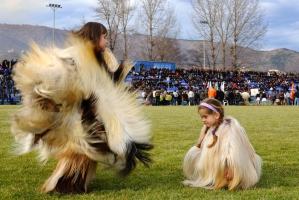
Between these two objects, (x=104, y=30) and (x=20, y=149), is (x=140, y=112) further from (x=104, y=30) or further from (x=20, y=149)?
(x=20, y=149)

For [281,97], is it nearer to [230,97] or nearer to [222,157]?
[230,97]

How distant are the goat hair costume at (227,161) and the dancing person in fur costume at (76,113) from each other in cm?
96

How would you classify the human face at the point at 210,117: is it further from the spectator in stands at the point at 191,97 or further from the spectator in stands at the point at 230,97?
the spectator in stands at the point at 230,97

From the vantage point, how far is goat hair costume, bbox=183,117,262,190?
4734mm

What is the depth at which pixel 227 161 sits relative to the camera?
477 cm

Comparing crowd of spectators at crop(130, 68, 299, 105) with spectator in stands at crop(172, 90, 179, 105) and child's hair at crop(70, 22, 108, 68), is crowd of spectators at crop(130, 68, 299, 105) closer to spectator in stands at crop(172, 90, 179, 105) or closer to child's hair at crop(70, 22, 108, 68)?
spectator in stands at crop(172, 90, 179, 105)

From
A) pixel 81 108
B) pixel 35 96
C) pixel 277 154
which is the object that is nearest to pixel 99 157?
pixel 81 108

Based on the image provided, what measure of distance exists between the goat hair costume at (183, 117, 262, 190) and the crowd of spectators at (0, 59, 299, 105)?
30705 millimetres

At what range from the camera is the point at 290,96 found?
44.2 m

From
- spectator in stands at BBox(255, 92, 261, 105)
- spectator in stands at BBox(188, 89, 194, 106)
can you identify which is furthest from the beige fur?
spectator in stands at BBox(255, 92, 261, 105)

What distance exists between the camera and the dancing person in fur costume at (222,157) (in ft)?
15.6

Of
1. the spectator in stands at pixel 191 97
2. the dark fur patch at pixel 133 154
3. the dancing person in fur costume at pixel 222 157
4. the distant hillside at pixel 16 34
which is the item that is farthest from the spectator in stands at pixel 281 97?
the distant hillside at pixel 16 34

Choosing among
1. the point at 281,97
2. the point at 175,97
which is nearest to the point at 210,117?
the point at 175,97

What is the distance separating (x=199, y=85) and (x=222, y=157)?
4500cm
